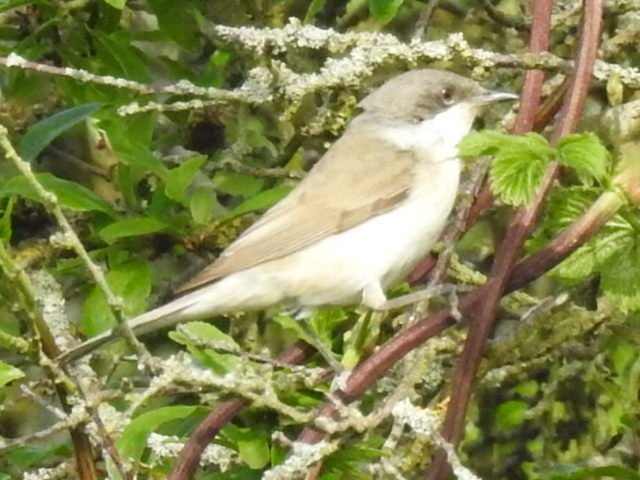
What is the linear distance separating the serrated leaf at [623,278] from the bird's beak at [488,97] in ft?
4.12

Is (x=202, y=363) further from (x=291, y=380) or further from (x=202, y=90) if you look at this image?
(x=202, y=90)

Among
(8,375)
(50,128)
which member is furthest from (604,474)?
(50,128)

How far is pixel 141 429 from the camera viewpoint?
9.58ft

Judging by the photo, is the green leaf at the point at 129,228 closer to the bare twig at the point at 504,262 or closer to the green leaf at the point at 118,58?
the green leaf at the point at 118,58

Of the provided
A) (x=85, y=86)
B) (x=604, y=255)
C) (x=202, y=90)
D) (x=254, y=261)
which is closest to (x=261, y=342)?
(x=254, y=261)

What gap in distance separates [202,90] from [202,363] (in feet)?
2.10

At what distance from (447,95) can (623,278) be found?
64.9 inches

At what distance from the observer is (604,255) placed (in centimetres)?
274

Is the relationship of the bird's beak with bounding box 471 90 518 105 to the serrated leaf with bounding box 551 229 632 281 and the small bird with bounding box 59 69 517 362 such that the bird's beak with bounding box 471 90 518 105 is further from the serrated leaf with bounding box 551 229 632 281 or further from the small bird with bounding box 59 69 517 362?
the serrated leaf with bounding box 551 229 632 281

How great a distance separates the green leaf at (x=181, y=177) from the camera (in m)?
3.49

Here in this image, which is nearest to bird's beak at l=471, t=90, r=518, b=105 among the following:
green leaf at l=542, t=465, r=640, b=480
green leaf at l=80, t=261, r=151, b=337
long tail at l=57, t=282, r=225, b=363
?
long tail at l=57, t=282, r=225, b=363

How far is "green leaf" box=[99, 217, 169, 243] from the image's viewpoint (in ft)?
11.3

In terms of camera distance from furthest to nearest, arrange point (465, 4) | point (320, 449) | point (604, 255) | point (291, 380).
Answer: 1. point (465, 4)
2. point (291, 380)
3. point (604, 255)
4. point (320, 449)

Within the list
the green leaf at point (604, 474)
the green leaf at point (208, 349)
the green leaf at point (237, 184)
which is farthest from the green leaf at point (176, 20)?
the green leaf at point (604, 474)
